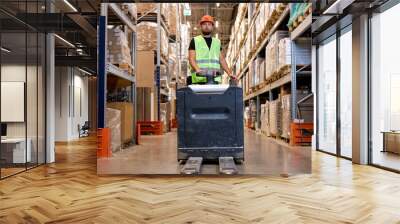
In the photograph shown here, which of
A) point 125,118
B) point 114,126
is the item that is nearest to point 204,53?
point 114,126

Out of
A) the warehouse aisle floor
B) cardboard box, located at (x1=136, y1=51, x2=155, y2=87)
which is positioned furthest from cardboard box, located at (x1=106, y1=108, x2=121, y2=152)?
cardboard box, located at (x1=136, y1=51, x2=155, y2=87)

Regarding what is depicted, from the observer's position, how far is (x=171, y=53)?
49.2 feet

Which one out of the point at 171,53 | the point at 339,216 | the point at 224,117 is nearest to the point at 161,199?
the point at 339,216

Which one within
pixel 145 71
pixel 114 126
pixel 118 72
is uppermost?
pixel 145 71

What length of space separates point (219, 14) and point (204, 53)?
23.0 m

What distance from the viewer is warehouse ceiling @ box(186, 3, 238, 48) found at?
→ 24.3 meters

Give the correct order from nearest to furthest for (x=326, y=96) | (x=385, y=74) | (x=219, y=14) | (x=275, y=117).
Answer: (x=385, y=74), (x=326, y=96), (x=275, y=117), (x=219, y=14)

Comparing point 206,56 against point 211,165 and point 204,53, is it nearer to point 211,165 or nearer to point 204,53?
point 204,53

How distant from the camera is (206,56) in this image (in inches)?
198

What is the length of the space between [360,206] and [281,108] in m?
5.11

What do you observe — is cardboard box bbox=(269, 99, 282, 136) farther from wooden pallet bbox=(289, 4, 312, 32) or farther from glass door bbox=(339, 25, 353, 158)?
wooden pallet bbox=(289, 4, 312, 32)

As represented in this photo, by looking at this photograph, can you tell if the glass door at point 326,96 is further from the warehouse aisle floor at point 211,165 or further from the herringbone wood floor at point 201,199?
the herringbone wood floor at point 201,199

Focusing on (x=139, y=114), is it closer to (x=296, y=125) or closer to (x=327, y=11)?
(x=296, y=125)

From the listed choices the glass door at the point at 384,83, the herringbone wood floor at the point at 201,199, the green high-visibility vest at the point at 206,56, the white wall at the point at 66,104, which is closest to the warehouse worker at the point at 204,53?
the green high-visibility vest at the point at 206,56
